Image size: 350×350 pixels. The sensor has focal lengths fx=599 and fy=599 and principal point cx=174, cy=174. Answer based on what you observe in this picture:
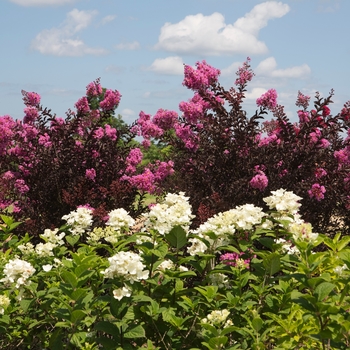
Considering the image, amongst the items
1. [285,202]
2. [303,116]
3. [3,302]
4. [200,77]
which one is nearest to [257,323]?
[285,202]

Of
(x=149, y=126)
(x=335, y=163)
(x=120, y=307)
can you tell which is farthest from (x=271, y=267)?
(x=149, y=126)

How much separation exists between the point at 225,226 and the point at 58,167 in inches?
159

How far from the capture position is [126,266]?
131 inches

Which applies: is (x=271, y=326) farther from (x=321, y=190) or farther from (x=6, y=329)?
(x=321, y=190)

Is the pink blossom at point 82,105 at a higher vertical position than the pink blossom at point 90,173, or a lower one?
higher

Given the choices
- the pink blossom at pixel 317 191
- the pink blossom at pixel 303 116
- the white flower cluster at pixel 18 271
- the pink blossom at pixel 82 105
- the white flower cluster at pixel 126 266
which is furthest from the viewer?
the pink blossom at pixel 303 116

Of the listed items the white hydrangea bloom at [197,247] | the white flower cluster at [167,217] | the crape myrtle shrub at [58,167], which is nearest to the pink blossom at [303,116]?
the crape myrtle shrub at [58,167]

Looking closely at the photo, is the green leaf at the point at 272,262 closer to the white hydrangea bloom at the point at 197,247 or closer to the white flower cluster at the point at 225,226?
the white flower cluster at the point at 225,226

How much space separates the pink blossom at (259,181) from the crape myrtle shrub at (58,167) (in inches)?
57.2

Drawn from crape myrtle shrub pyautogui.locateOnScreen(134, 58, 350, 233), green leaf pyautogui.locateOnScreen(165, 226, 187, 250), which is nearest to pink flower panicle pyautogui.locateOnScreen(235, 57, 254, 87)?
crape myrtle shrub pyautogui.locateOnScreen(134, 58, 350, 233)

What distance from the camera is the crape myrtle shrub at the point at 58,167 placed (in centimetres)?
719

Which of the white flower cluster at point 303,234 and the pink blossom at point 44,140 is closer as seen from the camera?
the white flower cluster at point 303,234

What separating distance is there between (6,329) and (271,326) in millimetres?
1774

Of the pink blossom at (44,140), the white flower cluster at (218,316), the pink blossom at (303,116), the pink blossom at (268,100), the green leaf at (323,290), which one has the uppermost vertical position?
the pink blossom at (268,100)
